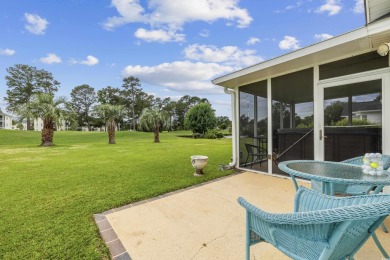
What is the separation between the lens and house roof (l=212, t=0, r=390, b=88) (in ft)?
9.38

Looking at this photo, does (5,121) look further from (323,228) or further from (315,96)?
(323,228)

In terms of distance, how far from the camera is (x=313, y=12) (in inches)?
247

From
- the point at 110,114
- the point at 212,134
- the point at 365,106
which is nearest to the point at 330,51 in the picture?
the point at 365,106

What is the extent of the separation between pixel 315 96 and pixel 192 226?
3.41m

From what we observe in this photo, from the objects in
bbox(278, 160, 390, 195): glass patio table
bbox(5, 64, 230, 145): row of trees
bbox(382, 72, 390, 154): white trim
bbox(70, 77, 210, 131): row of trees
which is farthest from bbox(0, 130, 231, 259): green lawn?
bbox(70, 77, 210, 131): row of trees

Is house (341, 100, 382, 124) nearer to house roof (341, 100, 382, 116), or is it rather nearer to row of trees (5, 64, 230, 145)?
house roof (341, 100, 382, 116)

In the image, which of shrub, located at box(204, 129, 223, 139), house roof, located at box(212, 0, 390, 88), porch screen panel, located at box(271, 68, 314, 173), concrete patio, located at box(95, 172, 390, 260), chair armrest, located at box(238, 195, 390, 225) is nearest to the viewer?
chair armrest, located at box(238, 195, 390, 225)

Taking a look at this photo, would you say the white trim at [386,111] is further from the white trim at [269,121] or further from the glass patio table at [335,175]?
the white trim at [269,121]

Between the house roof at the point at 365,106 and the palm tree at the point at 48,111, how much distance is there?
14.4m

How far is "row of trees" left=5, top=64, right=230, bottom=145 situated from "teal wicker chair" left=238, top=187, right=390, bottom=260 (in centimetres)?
1449

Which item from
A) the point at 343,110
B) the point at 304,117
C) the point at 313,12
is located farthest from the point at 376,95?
the point at 313,12

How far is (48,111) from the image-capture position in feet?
40.4

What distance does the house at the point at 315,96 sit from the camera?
3.24 metres

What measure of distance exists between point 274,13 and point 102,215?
7861 millimetres
